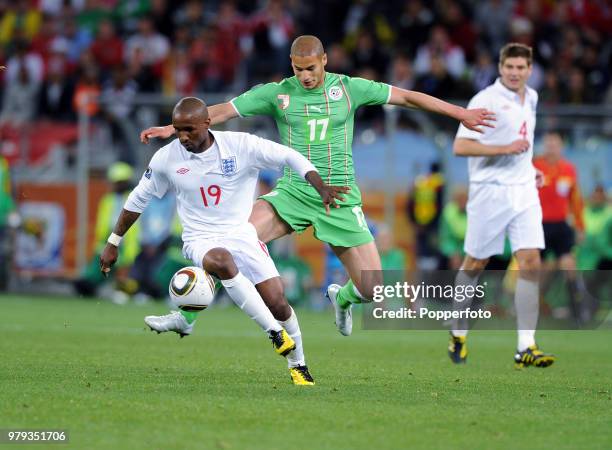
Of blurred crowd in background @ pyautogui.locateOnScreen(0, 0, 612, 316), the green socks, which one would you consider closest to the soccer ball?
the green socks

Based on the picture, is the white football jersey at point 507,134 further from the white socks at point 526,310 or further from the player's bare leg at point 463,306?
the white socks at point 526,310

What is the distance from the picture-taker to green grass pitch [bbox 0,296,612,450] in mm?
6770

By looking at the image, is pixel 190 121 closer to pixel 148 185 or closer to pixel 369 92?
pixel 148 185

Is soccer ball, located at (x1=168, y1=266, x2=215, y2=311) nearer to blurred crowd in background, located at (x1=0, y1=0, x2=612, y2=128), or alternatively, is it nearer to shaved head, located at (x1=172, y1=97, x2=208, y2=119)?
shaved head, located at (x1=172, y1=97, x2=208, y2=119)

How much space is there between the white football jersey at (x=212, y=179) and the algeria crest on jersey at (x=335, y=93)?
45.9 inches

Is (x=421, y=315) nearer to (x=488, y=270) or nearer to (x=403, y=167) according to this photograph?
(x=488, y=270)

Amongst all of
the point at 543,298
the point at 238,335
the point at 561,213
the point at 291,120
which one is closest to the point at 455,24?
the point at 543,298

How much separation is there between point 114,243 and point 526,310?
13.0 ft

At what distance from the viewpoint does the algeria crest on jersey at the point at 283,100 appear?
1033cm

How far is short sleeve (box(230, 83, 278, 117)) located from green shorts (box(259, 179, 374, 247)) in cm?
64

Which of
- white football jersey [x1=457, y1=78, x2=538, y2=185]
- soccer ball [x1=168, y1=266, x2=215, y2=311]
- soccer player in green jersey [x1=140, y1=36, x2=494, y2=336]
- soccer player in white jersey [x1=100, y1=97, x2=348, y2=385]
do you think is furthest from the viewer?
white football jersey [x1=457, y1=78, x2=538, y2=185]

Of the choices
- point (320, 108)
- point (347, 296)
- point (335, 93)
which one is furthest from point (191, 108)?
point (347, 296)

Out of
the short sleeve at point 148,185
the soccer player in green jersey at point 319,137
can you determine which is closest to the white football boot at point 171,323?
the short sleeve at point 148,185

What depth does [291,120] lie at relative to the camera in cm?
1035
